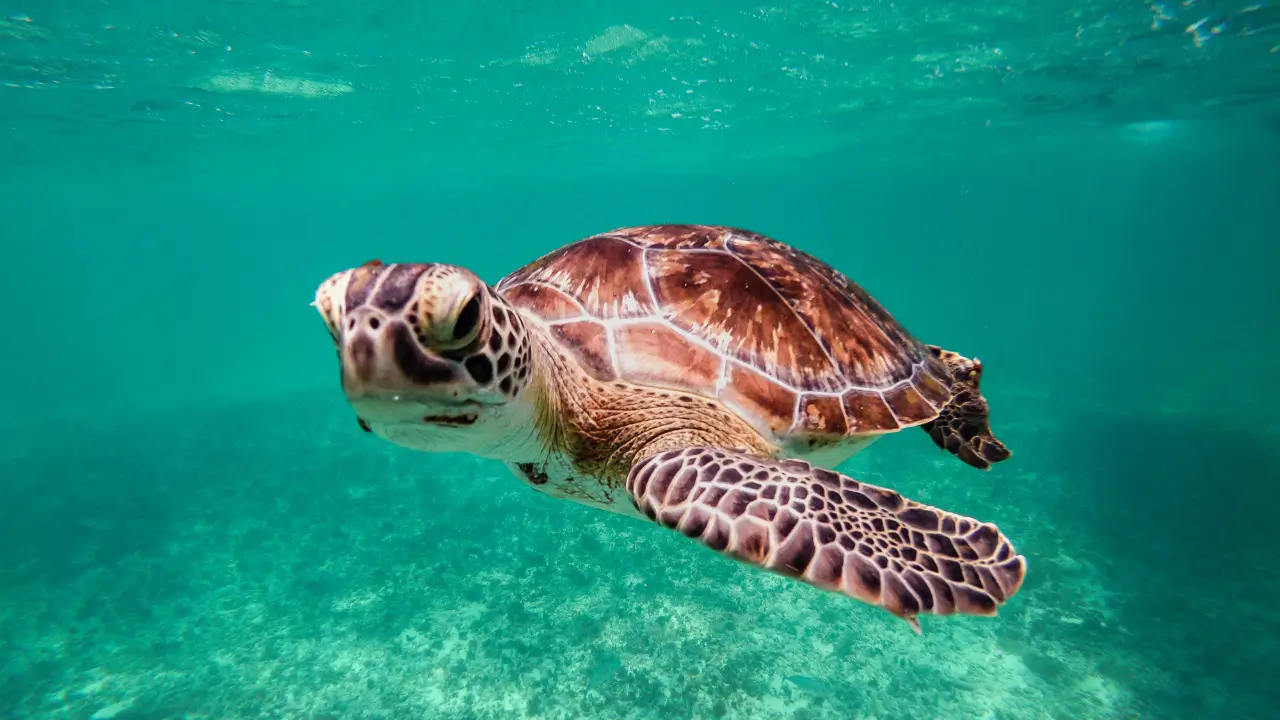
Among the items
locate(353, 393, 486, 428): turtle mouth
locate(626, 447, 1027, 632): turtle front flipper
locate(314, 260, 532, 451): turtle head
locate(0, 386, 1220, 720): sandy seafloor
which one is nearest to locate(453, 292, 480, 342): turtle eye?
locate(314, 260, 532, 451): turtle head

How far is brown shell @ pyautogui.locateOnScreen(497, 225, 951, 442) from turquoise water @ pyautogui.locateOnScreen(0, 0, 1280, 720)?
4308mm

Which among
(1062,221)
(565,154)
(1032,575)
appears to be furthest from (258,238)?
(1062,221)

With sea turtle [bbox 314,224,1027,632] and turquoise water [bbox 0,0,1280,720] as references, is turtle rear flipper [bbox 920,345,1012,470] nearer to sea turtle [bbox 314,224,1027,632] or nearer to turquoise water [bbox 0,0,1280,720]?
sea turtle [bbox 314,224,1027,632]

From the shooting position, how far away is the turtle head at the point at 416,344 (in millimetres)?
1451

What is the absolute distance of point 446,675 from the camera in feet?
21.0

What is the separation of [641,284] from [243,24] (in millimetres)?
13133

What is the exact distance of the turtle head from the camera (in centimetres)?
145

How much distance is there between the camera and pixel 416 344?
1493 mm

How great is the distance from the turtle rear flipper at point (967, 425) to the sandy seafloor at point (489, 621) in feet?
11.8

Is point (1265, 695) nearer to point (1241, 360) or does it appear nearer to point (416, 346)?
point (416, 346)

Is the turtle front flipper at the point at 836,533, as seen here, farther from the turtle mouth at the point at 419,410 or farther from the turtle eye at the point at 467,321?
the turtle eye at the point at 467,321

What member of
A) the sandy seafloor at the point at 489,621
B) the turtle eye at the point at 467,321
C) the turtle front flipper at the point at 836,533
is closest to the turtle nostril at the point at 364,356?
the turtle eye at the point at 467,321

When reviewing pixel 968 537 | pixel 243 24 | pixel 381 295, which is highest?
pixel 243 24

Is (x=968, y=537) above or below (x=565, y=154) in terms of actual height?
below
